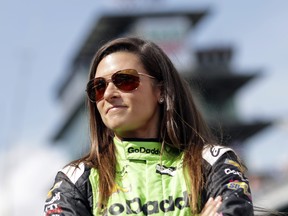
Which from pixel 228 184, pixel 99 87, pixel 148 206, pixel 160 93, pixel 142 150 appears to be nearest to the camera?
pixel 148 206

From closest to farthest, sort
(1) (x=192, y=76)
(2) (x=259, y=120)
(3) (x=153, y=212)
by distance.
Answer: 1. (3) (x=153, y=212)
2. (1) (x=192, y=76)
3. (2) (x=259, y=120)

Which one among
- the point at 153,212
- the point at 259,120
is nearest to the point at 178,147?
the point at 153,212

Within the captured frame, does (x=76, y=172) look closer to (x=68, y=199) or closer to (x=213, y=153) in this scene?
(x=68, y=199)

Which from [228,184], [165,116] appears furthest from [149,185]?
[165,116]

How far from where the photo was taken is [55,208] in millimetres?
4320

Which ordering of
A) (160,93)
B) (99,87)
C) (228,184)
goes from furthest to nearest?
(160,93) < (99,87) < (228,184)

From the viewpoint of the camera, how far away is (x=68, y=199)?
430 cm

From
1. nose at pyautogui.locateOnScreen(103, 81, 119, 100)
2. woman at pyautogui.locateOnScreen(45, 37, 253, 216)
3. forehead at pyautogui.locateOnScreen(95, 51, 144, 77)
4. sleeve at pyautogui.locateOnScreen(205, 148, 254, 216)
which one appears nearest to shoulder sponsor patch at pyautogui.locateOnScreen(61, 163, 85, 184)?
woman at pyautogui.locateOnScreen(45, 37, 253, 216)

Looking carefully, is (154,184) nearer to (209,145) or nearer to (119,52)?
A: (209,145)

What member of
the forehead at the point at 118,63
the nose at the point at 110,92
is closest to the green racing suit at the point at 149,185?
the nose at the point at 110,92

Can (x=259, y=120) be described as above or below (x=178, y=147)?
above

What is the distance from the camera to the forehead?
4578 millimetres

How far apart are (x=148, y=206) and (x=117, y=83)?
2.11ft

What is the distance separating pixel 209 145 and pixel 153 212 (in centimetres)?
51
